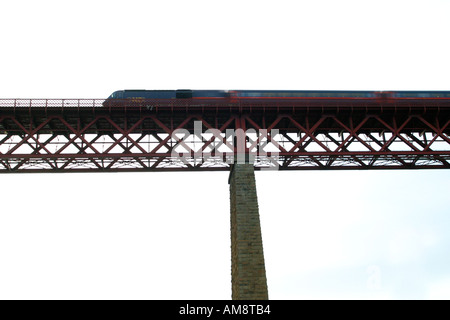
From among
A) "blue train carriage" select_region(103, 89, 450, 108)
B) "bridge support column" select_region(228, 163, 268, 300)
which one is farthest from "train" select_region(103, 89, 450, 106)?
"bridge support column" select_region(228, 163, 268, 300)

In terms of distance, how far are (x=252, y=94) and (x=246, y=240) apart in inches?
420

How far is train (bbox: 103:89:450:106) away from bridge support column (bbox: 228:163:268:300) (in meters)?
5.77

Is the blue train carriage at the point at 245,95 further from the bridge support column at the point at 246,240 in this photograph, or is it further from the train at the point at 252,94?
the bridge support column at the point at 246,240

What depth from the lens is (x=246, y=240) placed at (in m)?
24.9

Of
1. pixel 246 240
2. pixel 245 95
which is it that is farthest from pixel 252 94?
pixel 246 240

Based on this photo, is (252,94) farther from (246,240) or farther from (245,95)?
(246,240)

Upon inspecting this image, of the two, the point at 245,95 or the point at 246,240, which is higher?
the point at 245,95

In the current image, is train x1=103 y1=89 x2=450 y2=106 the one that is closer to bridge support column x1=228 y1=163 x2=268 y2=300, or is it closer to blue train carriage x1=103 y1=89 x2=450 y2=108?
blue train carriage x1=103 y1=89 x2=450 y2=108

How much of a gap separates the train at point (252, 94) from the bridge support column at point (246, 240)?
227 inches

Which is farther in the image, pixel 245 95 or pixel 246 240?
pixel 245 95

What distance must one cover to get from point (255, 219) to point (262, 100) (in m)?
8.81

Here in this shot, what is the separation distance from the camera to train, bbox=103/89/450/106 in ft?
99.5

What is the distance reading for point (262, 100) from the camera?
1185 inches

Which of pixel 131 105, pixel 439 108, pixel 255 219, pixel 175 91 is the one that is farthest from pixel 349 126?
pixel 131 105
